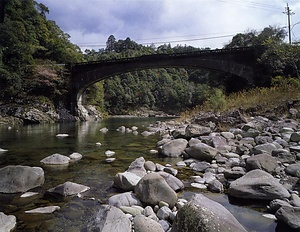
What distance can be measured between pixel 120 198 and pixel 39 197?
3.74 ft

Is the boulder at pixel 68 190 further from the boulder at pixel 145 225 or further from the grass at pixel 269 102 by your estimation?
the grass at pixel 269 102

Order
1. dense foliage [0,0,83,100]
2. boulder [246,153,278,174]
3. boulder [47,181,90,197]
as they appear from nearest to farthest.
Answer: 1. boulder [47,181,90,197]
2. boulder [246,153,278,174]
3. dense foliage [0,0,83,100]

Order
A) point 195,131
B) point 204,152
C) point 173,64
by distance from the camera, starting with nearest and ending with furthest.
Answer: point 204,152
point 195,131
point 173,64

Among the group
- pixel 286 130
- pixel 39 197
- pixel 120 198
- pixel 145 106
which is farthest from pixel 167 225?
pixel 145 106

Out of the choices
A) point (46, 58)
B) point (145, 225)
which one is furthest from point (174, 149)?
point (46, 58)

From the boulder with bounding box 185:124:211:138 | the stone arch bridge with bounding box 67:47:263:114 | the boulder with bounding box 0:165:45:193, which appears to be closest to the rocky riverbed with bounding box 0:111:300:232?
the boulder with bounding box 0:165:45:193

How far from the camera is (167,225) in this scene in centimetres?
215

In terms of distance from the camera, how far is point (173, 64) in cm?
2242

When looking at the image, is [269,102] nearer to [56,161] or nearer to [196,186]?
[196,186]

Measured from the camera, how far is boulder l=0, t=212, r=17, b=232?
6.79ft

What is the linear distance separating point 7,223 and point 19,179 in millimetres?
1174

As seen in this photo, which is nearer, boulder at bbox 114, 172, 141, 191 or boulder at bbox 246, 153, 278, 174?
boulder at bbox 114, 172, 141, 191

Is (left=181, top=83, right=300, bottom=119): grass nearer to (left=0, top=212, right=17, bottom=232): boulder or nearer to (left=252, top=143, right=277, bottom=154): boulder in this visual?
(left=252, top=143, right=277, bottom=154): boulder

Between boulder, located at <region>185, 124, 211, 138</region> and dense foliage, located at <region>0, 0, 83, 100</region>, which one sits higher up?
dense foliage, located at <region>0, 0, 83, 100</region>
